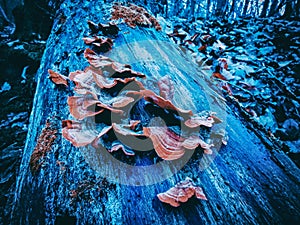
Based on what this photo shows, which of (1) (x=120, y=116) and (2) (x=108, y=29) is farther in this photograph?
(2) (x=108, y=29)

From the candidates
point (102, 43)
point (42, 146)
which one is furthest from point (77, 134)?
point (102, 43)

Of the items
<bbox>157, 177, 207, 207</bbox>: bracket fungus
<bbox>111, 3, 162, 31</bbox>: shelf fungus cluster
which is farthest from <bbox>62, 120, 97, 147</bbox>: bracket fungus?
<bbox>111, 3, 162, 31</bbox>: shelf fungus cluster

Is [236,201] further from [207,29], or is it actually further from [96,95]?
[207,29]

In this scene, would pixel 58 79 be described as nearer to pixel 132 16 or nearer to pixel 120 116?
pixel 120 116

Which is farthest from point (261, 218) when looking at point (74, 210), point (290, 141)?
point (290, 141)

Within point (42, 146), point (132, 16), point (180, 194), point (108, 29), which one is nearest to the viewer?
point (180, 194)

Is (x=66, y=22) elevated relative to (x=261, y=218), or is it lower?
elevated

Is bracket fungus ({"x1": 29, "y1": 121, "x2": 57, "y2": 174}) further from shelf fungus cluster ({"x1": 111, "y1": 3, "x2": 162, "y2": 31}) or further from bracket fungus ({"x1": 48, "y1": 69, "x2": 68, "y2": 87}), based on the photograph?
shelf fungus cluster ({"x1": 111, "y1": 3, "x2": 162, "y2": 31})
